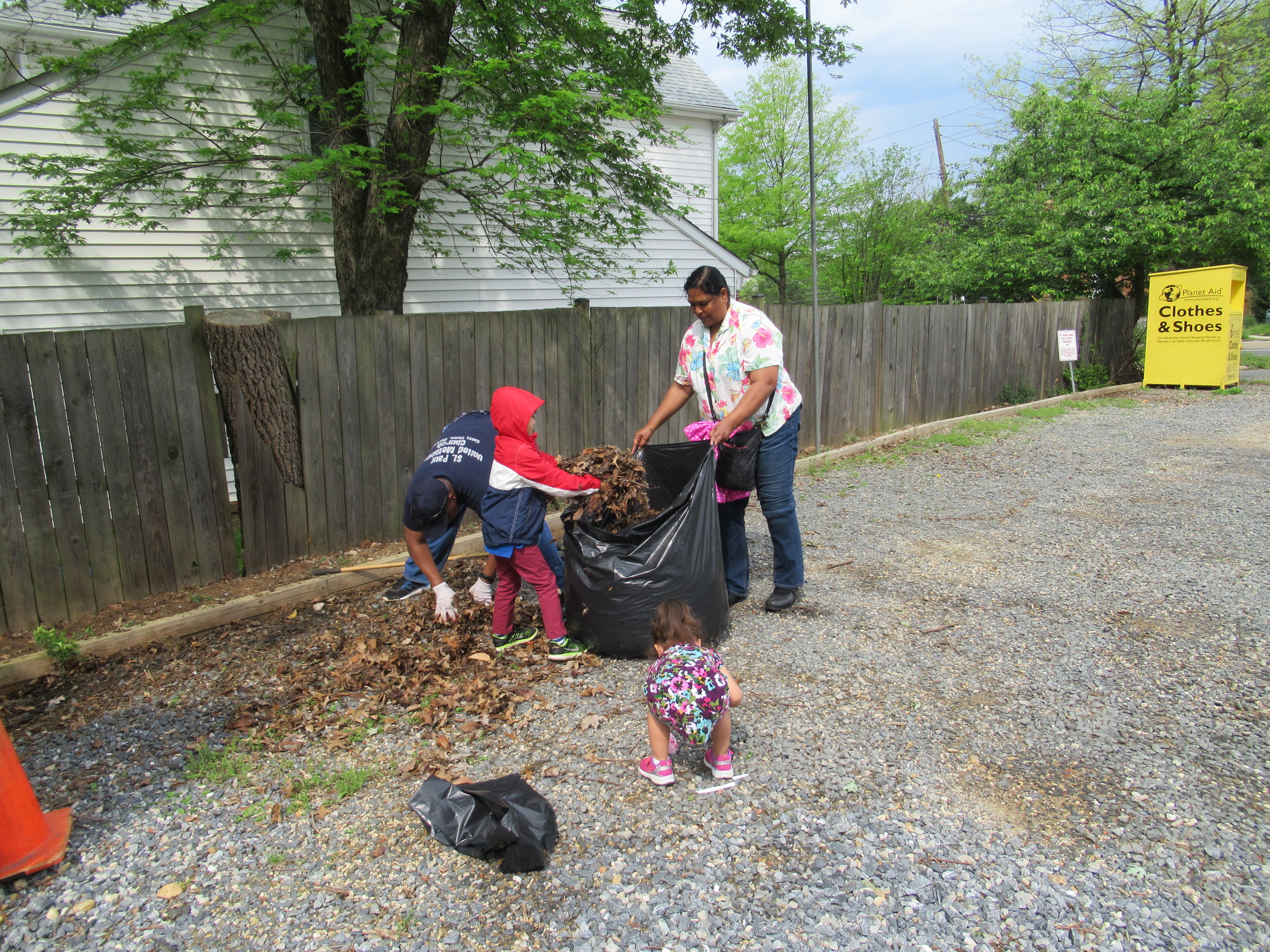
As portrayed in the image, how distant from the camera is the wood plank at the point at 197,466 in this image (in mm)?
4582

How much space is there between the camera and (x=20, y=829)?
240cm

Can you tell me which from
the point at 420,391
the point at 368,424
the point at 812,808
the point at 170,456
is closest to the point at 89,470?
the point at 170,456

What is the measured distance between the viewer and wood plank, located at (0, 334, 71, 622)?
158 inches

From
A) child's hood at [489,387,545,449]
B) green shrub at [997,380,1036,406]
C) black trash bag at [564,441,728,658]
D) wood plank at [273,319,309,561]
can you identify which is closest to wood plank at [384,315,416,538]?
wood plank at [273,319,309,561]

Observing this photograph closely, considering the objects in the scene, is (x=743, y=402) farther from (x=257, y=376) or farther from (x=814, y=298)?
(x=814, y=298)

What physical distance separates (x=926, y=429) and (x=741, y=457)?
284 inches

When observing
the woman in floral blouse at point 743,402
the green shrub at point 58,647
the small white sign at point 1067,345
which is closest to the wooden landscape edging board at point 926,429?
the small white sign at point 1067,345

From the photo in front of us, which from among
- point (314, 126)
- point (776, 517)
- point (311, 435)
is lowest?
point (776, 517)

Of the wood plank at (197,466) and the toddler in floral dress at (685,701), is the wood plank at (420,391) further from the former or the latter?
the toddler in floral dress at (685,701)

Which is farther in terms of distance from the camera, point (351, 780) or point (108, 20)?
point (108, 20)

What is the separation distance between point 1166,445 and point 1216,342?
252 inches

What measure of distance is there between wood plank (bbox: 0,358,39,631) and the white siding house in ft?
14.4

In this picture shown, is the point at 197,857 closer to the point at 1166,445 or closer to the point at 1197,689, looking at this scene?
the point at 1197,689

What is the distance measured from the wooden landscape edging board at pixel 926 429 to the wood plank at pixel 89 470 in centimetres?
582
